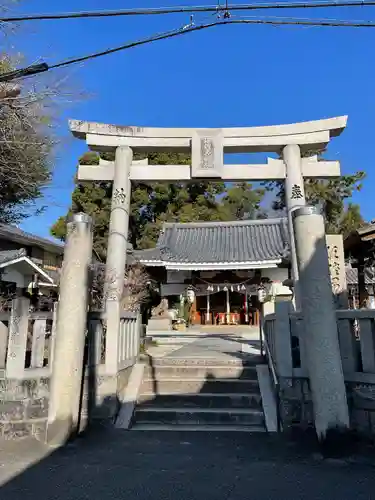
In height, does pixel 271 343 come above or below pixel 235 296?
below

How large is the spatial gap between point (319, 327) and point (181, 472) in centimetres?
219

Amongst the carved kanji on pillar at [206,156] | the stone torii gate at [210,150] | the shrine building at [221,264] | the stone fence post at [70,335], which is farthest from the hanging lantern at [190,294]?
the stone fence post at [70,335]

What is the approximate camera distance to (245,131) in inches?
367

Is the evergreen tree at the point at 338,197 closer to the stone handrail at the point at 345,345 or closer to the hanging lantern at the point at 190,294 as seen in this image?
the hanging lantern at the point at 190,294

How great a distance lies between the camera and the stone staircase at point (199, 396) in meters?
5.64

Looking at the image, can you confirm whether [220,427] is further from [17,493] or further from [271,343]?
[17,493]

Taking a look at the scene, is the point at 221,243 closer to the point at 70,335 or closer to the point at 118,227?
the point at 118,227

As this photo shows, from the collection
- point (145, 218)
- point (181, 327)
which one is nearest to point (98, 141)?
point (181, 327)

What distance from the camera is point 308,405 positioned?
197 inches

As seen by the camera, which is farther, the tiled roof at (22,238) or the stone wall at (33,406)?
the tiled roof at (22,238)

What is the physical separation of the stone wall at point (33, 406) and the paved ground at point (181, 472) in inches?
14.0

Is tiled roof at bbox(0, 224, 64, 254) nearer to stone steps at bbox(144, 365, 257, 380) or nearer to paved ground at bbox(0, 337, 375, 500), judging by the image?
stone steps at bbox(144, 365, 257, 380)

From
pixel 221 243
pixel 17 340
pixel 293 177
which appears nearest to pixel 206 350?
pixel 293 177

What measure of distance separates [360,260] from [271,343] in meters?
4.40
